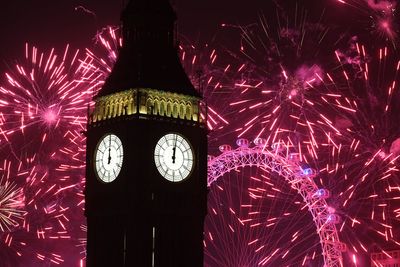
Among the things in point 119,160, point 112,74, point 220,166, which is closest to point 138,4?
point 112,74

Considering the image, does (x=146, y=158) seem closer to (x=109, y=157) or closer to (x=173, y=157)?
(x=173, y=157)

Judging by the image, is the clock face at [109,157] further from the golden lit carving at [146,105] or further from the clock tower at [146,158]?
the golden lit carving at [146,105]

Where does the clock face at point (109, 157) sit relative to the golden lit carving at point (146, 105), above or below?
below

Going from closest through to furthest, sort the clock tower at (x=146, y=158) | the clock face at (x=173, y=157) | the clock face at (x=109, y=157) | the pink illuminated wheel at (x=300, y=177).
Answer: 1. the clock tower at (x=146, y=158)
2. the clock face at (x=173, y=157)
3. the clock face at (x=109, y=157)
4. the pink illuminated wheel at (x=300, y=177)

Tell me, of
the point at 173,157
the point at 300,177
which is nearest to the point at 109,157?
the point at 173,157

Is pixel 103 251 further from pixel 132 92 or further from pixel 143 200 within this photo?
pixel 132 92

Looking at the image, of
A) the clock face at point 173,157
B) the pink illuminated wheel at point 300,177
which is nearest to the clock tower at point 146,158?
the clock face at point 173,157
